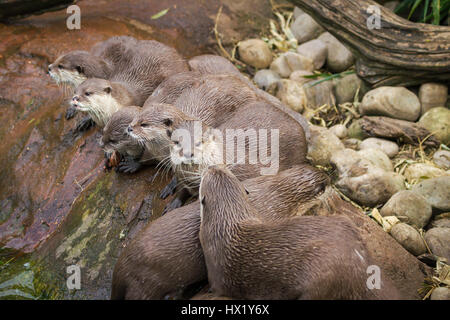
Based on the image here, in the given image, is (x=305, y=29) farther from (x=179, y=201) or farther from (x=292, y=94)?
(x=179, y=201)

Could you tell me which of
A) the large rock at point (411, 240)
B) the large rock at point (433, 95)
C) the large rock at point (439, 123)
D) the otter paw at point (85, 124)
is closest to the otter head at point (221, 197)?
the large rock at point (411, 240)

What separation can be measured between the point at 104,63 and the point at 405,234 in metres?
2.49

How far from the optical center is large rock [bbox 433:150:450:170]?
330 centimetres

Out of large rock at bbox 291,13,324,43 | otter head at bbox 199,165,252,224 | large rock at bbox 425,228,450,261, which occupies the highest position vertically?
large rock at bbox 291,13,324,43

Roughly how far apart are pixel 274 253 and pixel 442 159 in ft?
6.76

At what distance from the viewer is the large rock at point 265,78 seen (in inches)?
162

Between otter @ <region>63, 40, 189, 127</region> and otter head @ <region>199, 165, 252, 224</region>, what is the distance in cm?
140

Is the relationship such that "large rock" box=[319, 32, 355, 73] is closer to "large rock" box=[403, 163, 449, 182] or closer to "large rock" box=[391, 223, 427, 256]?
"large rock" box=[403, 163, 449, 182]

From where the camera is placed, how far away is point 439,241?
A: 2.58 m

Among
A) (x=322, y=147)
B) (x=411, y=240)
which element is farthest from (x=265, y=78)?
(x=411, y=240)

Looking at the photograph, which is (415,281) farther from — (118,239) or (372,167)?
(118,239)

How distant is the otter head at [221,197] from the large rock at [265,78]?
2.15m

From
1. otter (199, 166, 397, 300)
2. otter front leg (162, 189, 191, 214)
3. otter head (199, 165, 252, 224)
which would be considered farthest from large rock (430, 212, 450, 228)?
otter front leg (162, 189, 191, 214)

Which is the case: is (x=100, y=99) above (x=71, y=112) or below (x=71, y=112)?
above
